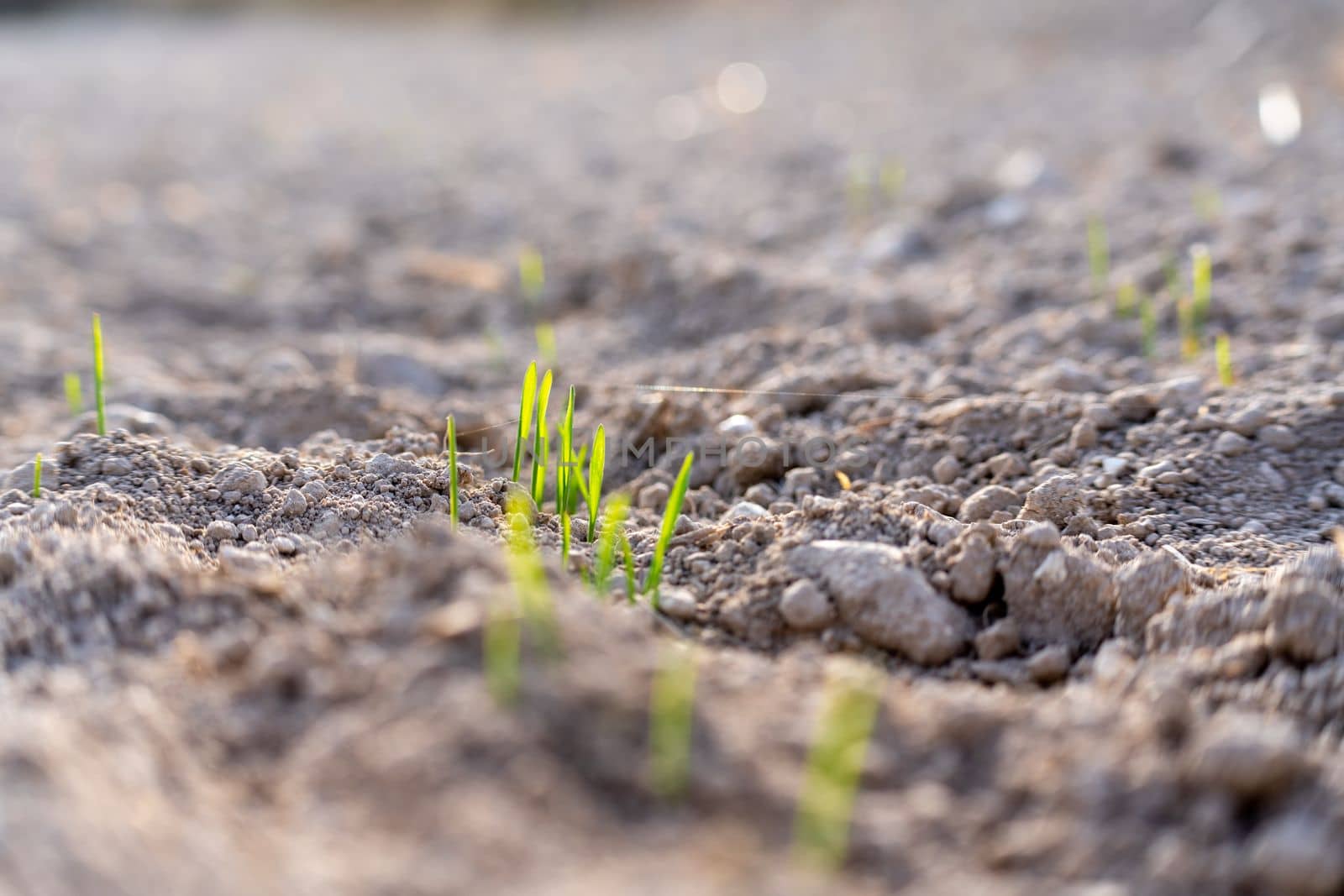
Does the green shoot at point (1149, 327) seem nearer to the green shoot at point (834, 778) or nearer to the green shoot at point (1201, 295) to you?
the green shoot at point (1201, 295)

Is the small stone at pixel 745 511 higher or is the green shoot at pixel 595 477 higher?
the green shoot at pixel 595 477

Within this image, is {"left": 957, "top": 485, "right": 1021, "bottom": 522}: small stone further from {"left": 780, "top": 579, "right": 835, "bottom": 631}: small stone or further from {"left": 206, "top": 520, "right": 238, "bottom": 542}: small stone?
{"left": 206, "top": 520, "right": 238, "bottom": 542}: small stone

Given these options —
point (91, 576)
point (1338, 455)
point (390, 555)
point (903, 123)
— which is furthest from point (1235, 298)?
point (903, 123)

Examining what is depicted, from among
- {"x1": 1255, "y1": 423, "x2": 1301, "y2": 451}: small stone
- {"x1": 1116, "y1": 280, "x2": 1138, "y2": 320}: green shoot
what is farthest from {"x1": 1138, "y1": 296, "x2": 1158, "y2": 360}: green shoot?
{"x1": 1255, "y1": 423, "x2": 1301, "y2": 451}: small stone

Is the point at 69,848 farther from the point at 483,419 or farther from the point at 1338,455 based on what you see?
the point at 1338,455

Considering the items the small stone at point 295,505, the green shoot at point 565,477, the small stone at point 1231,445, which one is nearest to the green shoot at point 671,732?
the green shoot at point 565,477

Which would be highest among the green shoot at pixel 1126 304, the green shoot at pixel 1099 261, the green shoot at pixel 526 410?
the green shoot at pixel 1099 261
